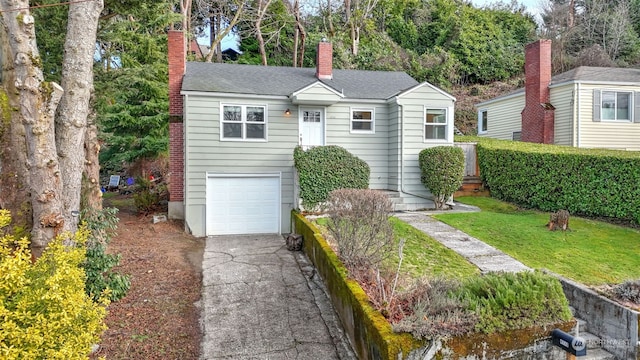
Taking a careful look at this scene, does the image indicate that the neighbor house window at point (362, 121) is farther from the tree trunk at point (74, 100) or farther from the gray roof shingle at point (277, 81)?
the tree trunk at point (74, 100)

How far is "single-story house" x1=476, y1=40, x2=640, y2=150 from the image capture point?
598 inches

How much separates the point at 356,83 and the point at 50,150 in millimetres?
10589

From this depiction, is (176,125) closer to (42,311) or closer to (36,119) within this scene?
(36,119)

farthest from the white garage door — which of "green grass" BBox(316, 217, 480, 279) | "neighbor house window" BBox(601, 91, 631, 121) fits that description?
"neighbor house window" BBox(601, 91, 631, 121)

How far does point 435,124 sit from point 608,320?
8415 mm

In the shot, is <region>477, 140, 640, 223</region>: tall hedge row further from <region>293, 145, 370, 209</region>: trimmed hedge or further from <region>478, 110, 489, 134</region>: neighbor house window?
<region>478, 110, 489, 134</region>: neighbor house window

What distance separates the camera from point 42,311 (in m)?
2.86

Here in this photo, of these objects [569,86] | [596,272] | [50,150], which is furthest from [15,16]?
[569,86]

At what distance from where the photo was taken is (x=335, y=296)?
5.86 m

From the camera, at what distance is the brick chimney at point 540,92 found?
16.0 m

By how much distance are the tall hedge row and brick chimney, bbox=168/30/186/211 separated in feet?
36.3

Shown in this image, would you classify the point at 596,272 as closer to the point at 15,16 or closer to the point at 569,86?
the point at 15,16

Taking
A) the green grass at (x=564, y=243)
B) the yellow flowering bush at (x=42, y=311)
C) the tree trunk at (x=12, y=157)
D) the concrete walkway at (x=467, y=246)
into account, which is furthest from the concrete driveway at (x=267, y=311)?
the green grass at (x=564, y=243)

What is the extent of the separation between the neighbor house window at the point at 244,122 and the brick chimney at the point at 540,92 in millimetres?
12707
